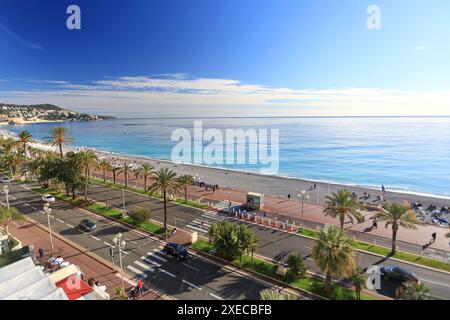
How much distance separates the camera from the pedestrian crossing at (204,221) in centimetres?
3245

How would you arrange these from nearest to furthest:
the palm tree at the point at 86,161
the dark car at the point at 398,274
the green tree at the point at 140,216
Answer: the dark car at the point at 398,274
the green tree at the point at 140,216
the palm tree at the point at 86,161

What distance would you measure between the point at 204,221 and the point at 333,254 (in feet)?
62.4

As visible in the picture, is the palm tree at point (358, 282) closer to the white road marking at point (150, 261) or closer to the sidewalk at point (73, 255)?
the sidewalk at point (73, 255)

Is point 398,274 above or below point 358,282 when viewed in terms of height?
A: below

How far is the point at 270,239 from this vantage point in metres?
29.4

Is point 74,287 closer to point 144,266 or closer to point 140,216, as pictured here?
point 144,266

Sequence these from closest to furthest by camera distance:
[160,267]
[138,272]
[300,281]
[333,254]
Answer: [333,254] → [300,281] → [138,272] → [160,267]

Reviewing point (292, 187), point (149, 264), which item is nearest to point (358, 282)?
point (149, 264)

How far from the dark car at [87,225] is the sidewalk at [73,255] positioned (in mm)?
2558

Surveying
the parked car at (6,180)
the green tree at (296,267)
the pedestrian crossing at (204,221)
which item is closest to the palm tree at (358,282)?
the green tree at (296,267)
